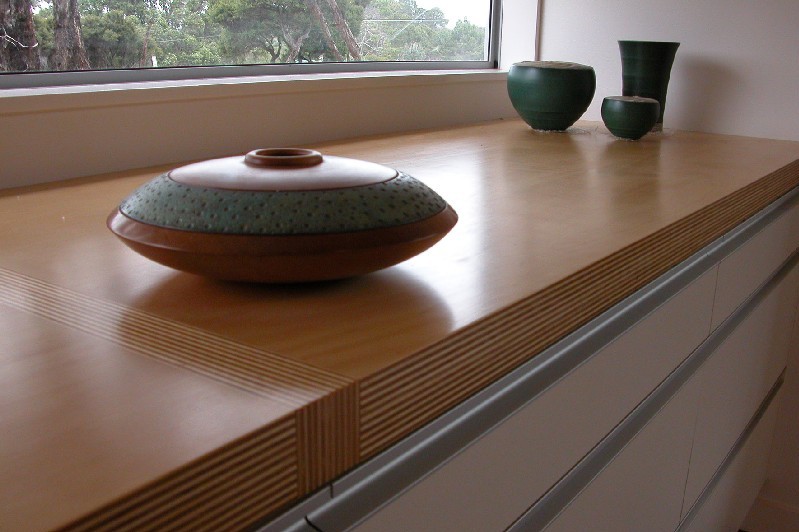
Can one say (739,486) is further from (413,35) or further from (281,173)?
(281,173)

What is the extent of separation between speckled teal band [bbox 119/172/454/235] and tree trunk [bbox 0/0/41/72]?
0.62 m

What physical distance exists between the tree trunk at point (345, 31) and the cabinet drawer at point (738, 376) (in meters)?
0.95

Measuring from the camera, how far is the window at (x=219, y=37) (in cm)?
110

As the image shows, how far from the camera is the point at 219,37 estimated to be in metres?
1.36

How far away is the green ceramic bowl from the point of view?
1.59 metres

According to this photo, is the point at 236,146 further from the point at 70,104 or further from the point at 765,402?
the point at 765,402

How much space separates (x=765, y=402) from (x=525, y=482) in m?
1.20

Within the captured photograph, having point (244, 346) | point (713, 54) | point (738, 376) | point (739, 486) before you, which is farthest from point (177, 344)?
point (713, 54)

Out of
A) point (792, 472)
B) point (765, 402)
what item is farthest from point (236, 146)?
point (792, 472)

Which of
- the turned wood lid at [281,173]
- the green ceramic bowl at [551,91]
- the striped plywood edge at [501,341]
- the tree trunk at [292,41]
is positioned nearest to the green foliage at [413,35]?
the tree trunk at [292,41]

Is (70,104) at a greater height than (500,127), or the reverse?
(70,104)

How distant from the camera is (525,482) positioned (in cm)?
66

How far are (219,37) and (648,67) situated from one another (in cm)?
95

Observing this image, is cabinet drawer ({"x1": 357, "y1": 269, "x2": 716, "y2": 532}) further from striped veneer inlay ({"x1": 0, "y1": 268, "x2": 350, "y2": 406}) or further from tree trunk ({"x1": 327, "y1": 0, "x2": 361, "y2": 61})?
tree trunk ({"x1": 327, "y1": 0, "x2": 361, "y2": 61})
